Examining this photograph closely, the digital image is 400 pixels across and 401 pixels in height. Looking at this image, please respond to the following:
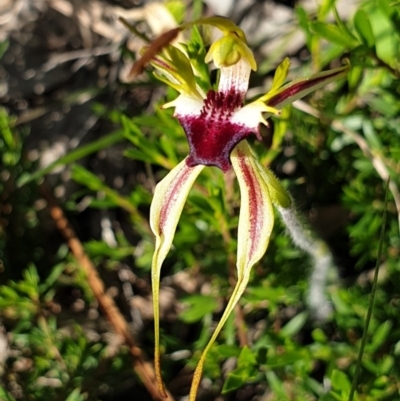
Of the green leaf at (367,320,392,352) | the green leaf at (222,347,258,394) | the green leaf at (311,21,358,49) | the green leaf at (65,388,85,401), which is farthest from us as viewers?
the green leaf at (65,388,85,401)

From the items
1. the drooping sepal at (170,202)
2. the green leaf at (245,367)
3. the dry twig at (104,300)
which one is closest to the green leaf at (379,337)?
the green leaf at (245,367)

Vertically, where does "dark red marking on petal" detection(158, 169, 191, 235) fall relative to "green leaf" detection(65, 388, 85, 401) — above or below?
above

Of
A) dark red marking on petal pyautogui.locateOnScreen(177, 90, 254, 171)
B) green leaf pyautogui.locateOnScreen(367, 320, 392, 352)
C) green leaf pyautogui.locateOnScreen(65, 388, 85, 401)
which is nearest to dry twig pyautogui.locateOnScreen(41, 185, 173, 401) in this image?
green leaf pyautogui.locateOnScreen(65, 388, 85, 401)

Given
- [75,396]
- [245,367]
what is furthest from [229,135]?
[75,396]

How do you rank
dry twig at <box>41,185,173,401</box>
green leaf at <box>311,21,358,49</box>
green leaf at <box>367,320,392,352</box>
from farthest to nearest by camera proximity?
dry twig at <box>41,185,173,401</box>
green leaf at <box>367,320,392,352</box>
green leaf at <box>311,21,358,49</box>

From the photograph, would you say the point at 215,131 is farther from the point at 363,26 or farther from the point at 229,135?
the point at 363,26

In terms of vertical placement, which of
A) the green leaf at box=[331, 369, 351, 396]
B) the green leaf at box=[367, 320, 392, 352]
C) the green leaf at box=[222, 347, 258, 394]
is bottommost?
the green leaf at box=[367, 320, 392, 352]

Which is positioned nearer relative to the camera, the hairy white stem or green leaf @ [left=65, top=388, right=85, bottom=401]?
the hairy white stem

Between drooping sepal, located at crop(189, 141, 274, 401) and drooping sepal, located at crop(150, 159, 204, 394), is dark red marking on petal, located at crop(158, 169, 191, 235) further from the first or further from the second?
drooping sepal, located at crop(189, 141, 274, 401)
